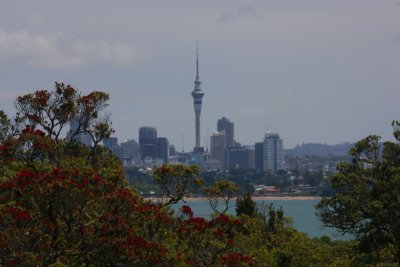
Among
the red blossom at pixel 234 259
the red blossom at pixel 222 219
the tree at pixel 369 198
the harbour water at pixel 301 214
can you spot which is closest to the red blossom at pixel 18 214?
the red blossom at pixel 234 259

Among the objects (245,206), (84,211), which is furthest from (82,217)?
(245,206)

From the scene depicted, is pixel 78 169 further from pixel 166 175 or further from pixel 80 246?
pixel 166 175

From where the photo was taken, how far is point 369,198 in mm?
22484

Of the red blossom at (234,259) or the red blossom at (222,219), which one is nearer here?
the red blossom at (234,259)

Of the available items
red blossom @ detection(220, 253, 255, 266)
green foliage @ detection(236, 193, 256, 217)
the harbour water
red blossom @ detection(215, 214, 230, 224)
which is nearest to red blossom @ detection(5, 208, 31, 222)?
red blossom @ detection(220, 253, 255, 266)

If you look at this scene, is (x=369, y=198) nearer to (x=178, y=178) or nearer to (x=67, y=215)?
(x=178, y=178)

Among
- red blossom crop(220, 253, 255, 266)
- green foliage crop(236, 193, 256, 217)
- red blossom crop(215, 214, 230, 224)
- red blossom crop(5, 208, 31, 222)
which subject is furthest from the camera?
green foliage crop(236, 193, 256, 217)

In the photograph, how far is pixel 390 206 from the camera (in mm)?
22172

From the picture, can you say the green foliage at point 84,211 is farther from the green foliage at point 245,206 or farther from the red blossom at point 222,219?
the green foliage at point 245,206

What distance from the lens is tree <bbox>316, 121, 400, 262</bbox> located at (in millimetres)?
22250

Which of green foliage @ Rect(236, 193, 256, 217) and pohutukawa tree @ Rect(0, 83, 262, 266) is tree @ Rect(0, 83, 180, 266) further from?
green foliage @ Rect(236, 193, 256, 217)

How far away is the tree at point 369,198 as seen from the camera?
22.2 metres

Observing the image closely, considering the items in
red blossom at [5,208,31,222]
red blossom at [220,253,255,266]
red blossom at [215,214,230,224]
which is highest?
red blossom at [5,208,31,222]

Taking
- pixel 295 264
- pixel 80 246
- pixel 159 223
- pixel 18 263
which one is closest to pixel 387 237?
pixel 295 264
